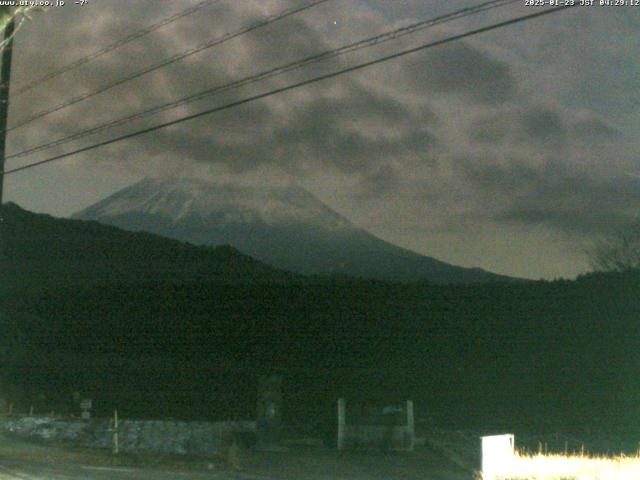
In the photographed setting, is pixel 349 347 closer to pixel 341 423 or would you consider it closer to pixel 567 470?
pixel 341 423

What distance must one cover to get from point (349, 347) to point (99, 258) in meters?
34.2

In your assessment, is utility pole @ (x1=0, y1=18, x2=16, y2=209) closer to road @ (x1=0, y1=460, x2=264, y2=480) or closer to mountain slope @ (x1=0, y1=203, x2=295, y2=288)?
road @ (x1=0, y1=460, x2=264, y2=480)

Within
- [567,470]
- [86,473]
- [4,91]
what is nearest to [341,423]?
[86,473]

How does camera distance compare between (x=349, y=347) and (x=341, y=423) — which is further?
(x=349, y=347)

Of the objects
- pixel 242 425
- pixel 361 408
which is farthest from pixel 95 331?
pixel 361 408

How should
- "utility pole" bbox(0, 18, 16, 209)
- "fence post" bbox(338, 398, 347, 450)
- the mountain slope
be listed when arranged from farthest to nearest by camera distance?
the mountain slope, "fence post" bbox(338, 398, 347, 450), "utility pole" bbox(0, 18, 16, 209)

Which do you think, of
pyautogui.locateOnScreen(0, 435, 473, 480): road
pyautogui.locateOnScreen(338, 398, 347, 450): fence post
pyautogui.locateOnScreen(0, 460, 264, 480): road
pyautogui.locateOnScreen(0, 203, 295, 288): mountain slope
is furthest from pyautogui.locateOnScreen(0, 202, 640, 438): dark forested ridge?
pyautogui.locateOnScreen(0, 460, 264, 480): road

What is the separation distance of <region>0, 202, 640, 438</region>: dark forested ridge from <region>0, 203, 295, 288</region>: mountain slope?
17.2 ft

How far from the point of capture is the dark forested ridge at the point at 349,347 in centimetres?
4253

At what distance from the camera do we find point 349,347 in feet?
169

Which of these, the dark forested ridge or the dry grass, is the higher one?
the dark forested ridge

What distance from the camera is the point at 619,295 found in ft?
143

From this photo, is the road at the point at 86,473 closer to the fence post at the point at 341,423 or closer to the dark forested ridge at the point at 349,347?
the fence post at the point at 341,423

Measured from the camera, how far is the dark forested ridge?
42.5 metres
